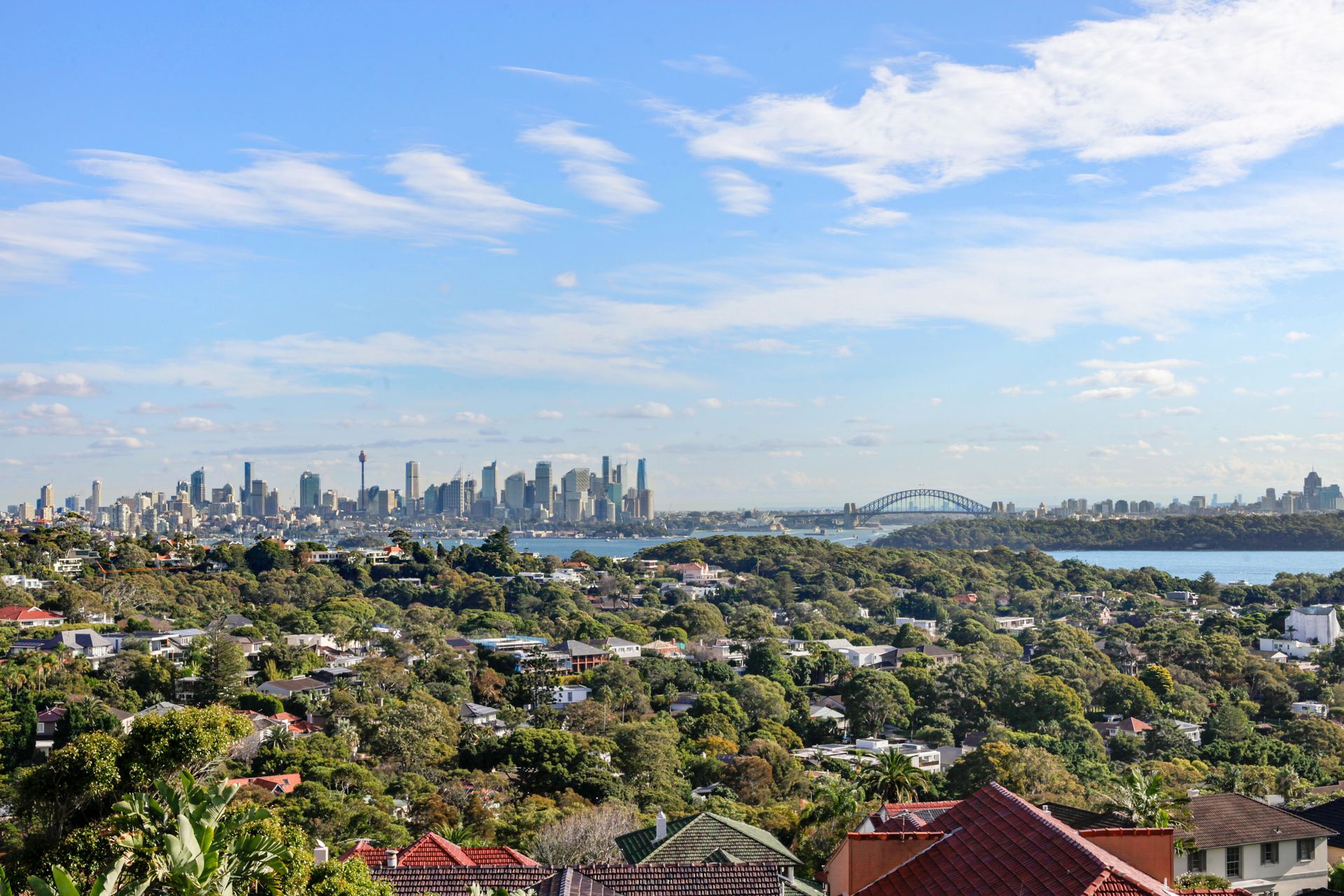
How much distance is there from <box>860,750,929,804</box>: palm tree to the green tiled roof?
2.88 m

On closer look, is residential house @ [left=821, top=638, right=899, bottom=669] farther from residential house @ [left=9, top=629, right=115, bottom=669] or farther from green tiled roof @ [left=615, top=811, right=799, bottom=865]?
green tiled roof @ [left=615, top=811, right=799, bottom=865]

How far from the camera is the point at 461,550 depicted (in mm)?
80938

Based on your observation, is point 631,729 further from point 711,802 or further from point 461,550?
point 461,550

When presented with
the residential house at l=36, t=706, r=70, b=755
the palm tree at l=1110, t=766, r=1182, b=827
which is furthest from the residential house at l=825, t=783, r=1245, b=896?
the residential house at l=36, t=706, r=70, b=755

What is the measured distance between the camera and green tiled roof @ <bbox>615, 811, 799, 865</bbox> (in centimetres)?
1630

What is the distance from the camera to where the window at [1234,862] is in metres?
17.5

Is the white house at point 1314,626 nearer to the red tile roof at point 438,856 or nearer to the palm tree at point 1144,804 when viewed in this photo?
the palm tree at point 1144,804

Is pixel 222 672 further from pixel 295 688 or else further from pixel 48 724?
pixel 48 724

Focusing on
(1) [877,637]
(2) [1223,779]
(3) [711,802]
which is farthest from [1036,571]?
(3) [711,802]

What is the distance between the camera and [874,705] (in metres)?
40.0

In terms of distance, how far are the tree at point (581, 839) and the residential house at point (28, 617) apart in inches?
1213

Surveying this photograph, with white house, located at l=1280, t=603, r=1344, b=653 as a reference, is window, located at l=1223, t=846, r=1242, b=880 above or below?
above

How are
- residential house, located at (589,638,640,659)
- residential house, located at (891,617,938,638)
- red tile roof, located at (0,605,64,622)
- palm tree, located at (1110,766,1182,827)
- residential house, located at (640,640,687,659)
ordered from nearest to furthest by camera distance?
palm tree, located at (1110,766,1182,827), red tile roof, located at (0,605,64,622), residential house, located at (589,638,640,659), residential house, located at (640,640,687,659), residential house, located at (891,617,938,638)

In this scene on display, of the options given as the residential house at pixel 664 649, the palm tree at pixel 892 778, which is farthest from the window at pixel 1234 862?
the residential house at pixel 664 649
